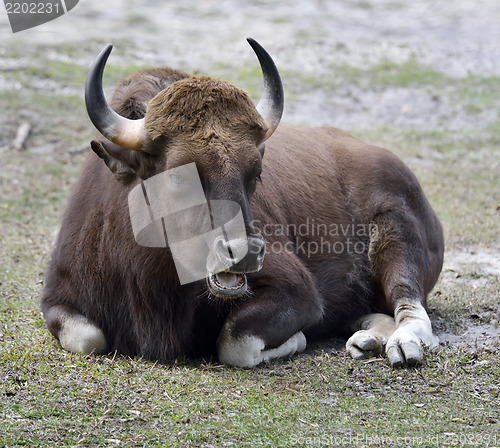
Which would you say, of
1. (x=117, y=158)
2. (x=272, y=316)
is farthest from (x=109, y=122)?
(x=272, y=316)

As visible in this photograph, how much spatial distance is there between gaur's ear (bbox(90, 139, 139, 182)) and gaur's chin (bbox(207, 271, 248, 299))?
3.40ft

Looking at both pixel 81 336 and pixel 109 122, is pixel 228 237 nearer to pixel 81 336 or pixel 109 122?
pixel 109 122

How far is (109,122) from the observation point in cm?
534

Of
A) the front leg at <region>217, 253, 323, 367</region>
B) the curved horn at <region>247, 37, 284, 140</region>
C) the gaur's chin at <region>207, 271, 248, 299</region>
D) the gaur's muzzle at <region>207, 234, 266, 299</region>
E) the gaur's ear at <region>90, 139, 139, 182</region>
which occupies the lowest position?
the front leg at <region>217, 253, 323, 367</region>

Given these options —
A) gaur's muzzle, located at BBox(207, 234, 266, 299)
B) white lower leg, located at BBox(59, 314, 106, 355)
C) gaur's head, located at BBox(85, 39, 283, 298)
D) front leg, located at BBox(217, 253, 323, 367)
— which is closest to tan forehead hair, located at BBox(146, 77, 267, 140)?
gaur's head, located at BBox(85, 39, 283, 298)

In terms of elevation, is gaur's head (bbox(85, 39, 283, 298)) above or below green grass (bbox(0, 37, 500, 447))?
above

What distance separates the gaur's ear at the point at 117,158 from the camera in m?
5.49

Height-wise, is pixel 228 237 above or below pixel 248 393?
above

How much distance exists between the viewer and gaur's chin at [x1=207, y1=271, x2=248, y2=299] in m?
5.16

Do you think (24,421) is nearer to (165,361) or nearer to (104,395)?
(104,395)

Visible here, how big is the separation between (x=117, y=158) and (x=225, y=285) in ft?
4.15

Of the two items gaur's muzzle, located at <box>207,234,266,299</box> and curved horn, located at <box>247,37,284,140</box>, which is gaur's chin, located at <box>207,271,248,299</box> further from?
curved horn, located at <box>247,37,284,140</box>

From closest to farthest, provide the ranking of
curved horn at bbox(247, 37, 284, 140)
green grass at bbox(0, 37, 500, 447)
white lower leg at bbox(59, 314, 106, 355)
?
green grass at bbox(0, 37, 500, 447) < curved horn at bbox(247, 37, 284, 140) < white lower leg at bbox(59, 314, 106, 355)

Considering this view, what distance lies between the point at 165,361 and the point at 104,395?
958 mm
